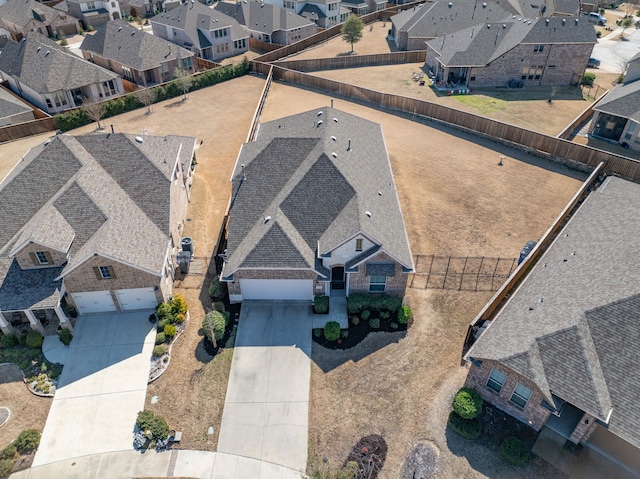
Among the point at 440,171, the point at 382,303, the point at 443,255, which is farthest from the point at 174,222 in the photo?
the point at 440,171

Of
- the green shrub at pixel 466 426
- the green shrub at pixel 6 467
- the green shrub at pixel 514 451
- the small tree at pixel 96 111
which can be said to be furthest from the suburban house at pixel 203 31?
the green shrub at pixel 514 451

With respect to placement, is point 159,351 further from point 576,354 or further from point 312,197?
point 576,354

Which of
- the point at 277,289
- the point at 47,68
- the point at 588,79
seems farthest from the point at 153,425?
the point at 588,79

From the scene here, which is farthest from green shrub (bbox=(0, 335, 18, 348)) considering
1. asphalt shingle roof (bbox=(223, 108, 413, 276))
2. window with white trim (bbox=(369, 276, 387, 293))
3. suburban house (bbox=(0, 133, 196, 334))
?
window with white trim (bbox=(369, 276, 387, 293))

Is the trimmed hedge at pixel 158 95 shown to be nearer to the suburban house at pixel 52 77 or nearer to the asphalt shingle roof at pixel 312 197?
the suburban house at pixel 52 77

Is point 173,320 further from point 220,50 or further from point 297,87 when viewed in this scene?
point 220,50

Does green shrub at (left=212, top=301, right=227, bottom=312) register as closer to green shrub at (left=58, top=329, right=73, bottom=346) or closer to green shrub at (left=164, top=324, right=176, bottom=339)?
green shrub at (left=164, top=324, right=176, bottom=339)
